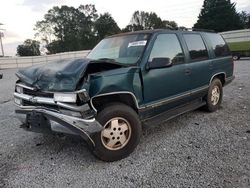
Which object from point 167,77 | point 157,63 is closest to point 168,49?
point 167,77

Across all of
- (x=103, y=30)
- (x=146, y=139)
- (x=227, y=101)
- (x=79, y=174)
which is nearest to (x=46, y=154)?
(x=79, y=174)

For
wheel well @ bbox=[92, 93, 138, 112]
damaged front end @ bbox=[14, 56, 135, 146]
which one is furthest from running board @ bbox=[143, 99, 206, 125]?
damaged front end @ bbox=[14, 56, 135, 146]

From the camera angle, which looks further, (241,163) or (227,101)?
(227,101)

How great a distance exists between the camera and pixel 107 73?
3.62 m

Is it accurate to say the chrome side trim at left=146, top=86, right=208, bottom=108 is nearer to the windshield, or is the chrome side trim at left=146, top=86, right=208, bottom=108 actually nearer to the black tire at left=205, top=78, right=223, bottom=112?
the black tire at left=205, top=78, right=223, bottom=112

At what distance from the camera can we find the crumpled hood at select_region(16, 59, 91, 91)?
3.39 metres

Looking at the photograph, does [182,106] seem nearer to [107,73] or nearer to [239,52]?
[107,73]

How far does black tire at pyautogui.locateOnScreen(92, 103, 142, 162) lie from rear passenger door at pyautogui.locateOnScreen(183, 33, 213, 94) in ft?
5.70

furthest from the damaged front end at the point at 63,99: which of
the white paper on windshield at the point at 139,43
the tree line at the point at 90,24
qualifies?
the tree line at the point at 90,24

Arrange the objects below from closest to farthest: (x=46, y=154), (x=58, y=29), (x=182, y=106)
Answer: (x=46, y=154) < (x=182, y=106) < (x=58, y=29)

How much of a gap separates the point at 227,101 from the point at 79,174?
493cm

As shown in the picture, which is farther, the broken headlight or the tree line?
the tree line

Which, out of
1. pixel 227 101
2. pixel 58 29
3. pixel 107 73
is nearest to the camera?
pixel 107 73

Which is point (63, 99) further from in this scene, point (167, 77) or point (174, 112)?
point (174, 112)
